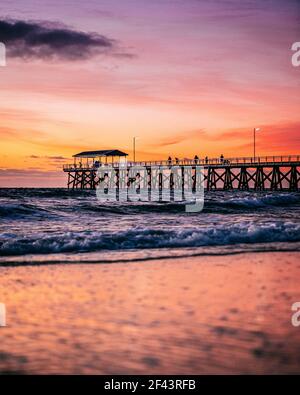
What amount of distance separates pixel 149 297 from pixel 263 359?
A: 2340mm

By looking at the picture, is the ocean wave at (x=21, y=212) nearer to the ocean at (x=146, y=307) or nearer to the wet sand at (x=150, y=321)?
the ocean at (x=146, y=307)

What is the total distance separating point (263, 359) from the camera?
425 centimetres

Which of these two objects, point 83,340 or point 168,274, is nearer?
point 83,340

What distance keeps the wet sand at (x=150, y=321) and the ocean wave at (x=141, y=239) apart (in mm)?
3167

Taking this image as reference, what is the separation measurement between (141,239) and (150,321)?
7829 millimetres

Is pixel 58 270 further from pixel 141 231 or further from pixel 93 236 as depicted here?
pixel 141 231

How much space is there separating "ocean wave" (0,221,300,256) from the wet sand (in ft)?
10.4

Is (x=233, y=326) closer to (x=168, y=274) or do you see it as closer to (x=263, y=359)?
(x=263, y=359)

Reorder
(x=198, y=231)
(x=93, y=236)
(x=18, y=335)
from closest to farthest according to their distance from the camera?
(x=18, y=335) → (x=93, y=236) → (x=198, y=231)

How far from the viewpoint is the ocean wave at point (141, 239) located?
1176 centimetres

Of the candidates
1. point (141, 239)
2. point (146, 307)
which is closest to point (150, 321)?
point (146, 307)
